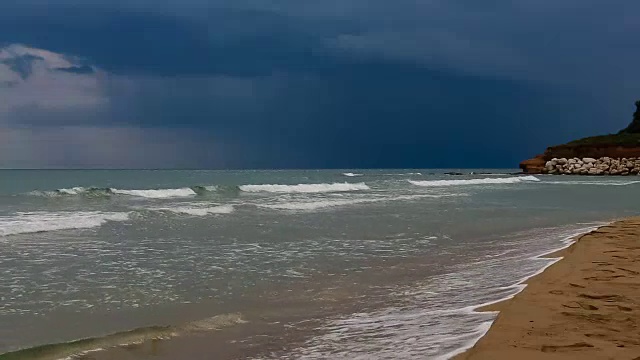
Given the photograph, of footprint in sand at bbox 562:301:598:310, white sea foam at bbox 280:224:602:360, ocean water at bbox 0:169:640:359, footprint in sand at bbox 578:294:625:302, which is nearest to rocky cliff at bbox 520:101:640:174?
ocean water at bbox 0:169:640:359

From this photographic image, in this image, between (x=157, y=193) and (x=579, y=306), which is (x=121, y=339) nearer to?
(x=579, y=306)

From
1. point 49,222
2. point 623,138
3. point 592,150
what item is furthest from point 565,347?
point 623,138

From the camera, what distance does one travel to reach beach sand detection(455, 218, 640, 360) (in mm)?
3625

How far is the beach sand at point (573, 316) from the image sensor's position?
3625 mm

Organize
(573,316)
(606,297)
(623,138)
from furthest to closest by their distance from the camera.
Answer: (623,138)
(606,297)
(573,316)

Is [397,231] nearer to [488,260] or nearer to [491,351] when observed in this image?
[488,260]

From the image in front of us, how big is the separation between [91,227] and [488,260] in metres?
10.1

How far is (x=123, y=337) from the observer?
466cm

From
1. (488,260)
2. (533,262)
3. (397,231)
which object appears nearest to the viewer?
(533,262)

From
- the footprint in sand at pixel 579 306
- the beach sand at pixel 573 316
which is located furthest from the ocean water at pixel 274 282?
the footprint in sand at pixel 579 306

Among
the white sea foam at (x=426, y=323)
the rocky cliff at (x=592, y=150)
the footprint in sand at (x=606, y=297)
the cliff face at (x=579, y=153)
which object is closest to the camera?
the white sea foam at (x=426, y=323)

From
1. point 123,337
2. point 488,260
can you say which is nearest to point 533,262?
point 488,260

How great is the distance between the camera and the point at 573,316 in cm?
450

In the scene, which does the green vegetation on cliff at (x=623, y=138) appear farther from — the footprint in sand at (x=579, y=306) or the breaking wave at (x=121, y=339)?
the breaking wave at (x=121, y=339)
